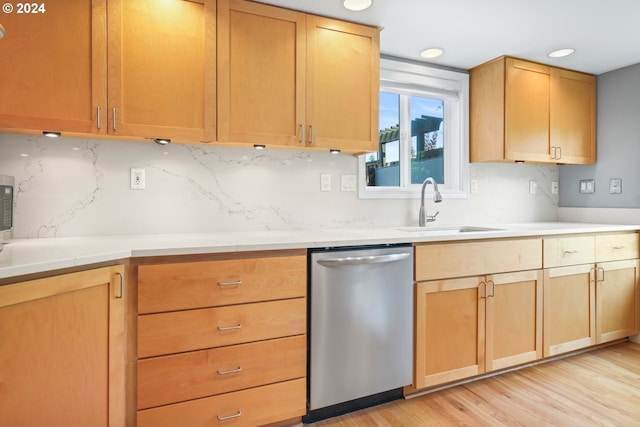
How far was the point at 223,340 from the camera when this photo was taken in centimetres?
A: 155

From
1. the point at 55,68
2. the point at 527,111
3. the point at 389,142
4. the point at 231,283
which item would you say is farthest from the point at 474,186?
the point at 55,68

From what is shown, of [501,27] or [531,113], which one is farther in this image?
[531,113]

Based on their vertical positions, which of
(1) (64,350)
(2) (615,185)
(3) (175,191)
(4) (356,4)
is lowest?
(1) (64,350)

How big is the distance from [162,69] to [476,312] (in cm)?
214

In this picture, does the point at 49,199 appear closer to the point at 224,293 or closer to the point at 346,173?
the point at 224,293

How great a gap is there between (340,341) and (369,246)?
0.49 m

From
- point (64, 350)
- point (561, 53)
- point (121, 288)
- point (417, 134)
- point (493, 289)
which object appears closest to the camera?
point (64, 350)

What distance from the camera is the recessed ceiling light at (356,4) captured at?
1.90 meters

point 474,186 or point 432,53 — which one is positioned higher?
point 432,53

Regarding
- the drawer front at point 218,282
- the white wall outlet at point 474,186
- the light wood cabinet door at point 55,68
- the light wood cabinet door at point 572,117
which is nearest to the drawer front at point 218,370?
the drawer front at point 218,282

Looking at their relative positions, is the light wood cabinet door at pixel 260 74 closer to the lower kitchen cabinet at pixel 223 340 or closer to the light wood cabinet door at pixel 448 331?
the lower kitchen cabinet at pixel 223 340

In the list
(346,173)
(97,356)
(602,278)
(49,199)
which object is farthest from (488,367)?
(49,199)

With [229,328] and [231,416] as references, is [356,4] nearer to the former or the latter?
[229,328]

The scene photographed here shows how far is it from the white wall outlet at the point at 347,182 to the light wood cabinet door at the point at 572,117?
1.70 metres
